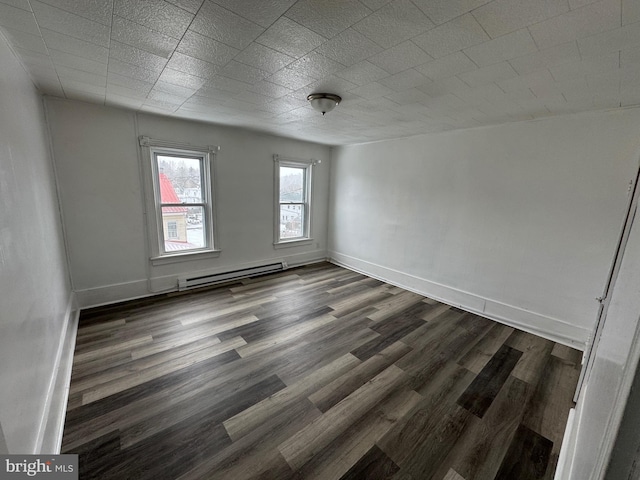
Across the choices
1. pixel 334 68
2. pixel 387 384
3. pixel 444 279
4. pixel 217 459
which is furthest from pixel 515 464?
pixel 334 68

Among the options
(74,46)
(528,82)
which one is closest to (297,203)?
(74,46)

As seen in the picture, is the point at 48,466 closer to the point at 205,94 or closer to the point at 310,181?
the point at 205,94

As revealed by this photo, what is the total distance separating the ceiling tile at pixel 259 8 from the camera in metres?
1.22

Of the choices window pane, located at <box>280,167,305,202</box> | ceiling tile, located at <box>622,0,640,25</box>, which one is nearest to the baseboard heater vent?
window pane, located at <box>280,167,305,202</box>

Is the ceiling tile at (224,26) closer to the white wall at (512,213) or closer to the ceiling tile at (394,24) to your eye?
Result: the ceiling tile at (394,24)

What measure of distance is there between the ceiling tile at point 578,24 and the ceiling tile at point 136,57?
225cm

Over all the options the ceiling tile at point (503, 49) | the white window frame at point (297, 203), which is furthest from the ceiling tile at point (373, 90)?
the white window frame at point (297, 203)

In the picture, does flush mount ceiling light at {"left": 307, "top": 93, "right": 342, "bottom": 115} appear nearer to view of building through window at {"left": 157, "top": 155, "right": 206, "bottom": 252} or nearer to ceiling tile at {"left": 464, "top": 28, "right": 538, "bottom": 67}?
ceiling tile at {"left": 464, "top": 28, "right": 538, "bottom": 67}

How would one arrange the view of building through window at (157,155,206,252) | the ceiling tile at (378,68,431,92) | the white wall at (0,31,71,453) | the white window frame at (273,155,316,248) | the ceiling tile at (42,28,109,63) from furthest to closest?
1. the white window frame at (273,155,316,248)
2. the view of building through window at (157,155,206,252)
3. the ceiling tile at (378,68,431,92)
4. the ceiling tile at (42,28,109,63)
5. the white wall at (0,31,71,453)

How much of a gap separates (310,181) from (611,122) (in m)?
3.93

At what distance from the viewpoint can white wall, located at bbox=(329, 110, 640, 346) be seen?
2.49m

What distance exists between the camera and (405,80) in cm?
197

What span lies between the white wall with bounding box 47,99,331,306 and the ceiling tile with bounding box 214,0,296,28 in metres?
2.63

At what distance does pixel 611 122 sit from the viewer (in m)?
2.38
